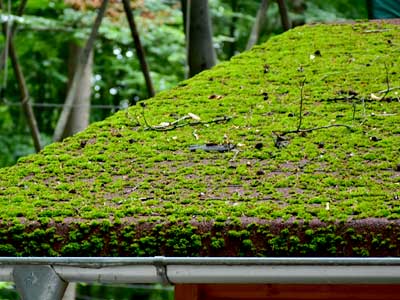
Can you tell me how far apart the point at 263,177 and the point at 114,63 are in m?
14.9

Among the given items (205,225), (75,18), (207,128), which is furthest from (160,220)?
(75,18)

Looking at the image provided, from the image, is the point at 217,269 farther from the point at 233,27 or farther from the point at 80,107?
the point at 233,27

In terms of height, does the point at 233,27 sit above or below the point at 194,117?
above

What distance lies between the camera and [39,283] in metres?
3.67

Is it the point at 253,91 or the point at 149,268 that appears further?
the point at 253,91

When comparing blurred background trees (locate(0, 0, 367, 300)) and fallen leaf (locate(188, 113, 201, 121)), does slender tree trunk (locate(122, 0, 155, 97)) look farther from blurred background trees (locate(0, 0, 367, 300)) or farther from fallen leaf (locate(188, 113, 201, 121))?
fallen leaf (locate(188, 113, 201, 121))

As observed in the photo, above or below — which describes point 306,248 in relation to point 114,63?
below

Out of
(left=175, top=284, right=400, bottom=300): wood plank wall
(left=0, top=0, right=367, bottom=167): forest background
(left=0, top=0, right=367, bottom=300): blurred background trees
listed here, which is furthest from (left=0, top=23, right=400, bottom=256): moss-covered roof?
(left=0, top=0, right=367, bottom=167): forest background

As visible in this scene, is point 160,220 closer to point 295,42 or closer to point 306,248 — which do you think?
point 306,248

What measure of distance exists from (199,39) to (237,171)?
19.1ft

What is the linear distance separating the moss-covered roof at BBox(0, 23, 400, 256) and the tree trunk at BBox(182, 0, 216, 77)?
3.58 meters

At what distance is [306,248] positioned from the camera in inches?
138

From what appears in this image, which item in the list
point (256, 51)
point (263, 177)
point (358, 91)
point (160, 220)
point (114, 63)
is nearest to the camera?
point (160, 220)

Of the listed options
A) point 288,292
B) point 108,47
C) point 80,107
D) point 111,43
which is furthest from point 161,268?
point 108,47
